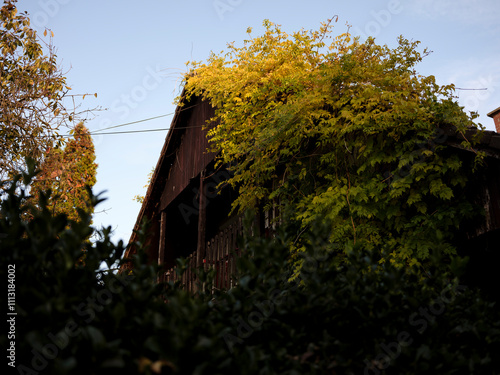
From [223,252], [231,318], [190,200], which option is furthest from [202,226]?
[231,318]

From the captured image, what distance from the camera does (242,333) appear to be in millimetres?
2180

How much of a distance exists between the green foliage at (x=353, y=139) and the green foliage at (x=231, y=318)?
1.91 m

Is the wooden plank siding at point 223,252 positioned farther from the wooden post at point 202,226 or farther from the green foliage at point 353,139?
the green foliage at point 353,139

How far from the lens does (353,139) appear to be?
5695mm

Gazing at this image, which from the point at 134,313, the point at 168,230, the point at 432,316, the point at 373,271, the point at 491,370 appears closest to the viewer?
the point at 134,313

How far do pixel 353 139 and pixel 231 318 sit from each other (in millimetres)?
3998

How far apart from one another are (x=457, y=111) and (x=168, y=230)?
959 centimetres

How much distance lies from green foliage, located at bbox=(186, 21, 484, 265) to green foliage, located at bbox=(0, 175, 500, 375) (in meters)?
1.91

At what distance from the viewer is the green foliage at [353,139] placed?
498 cm

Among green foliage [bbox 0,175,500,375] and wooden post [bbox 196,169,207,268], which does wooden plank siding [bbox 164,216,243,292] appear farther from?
green foliage [bbox 0,175,500,375]

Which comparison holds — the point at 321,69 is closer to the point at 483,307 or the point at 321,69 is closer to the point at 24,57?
the point at 483,307

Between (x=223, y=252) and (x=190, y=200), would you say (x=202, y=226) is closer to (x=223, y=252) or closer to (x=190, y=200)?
(x=223, y=252)

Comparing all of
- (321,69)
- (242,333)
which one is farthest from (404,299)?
(321,69)

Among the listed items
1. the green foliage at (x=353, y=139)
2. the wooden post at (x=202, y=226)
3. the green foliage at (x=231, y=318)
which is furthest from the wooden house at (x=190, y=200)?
the green foliage at (x=231, y=318)
